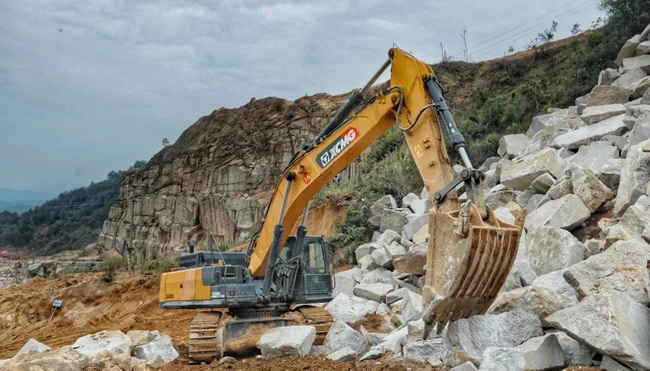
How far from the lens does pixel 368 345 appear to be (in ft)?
25.0

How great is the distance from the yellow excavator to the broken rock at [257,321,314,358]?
664mm

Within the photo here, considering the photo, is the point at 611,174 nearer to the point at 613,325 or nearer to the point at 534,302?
the point at 534,302

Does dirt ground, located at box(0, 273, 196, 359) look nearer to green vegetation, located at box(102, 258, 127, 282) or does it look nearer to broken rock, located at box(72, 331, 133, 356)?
green vegetation, located at box(102, 258, 127, 282)

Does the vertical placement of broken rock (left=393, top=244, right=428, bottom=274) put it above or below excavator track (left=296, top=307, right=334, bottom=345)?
above

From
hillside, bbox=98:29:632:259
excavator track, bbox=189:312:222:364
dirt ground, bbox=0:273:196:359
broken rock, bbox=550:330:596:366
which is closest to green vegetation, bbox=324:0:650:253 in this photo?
hillside, bbox=98:29:632:259

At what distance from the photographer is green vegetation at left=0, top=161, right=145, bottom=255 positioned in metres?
51.5

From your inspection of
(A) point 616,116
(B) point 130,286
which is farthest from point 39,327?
(A) point 616,116

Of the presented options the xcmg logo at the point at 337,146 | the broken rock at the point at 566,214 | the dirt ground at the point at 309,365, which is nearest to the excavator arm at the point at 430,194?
the xcmg logo at the point at 337,146

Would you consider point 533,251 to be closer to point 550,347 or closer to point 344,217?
point 550,347

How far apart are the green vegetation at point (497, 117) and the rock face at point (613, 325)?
9484 millimetres

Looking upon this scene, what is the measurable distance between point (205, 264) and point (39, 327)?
8927 millimetres

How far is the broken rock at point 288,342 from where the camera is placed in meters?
7.46

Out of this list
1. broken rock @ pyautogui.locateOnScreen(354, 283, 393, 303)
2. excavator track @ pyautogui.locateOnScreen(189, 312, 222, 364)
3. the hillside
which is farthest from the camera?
the hillside

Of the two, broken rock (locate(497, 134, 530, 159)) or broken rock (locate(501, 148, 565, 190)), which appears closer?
broken rock (locate(501, 148, 565, 190))
